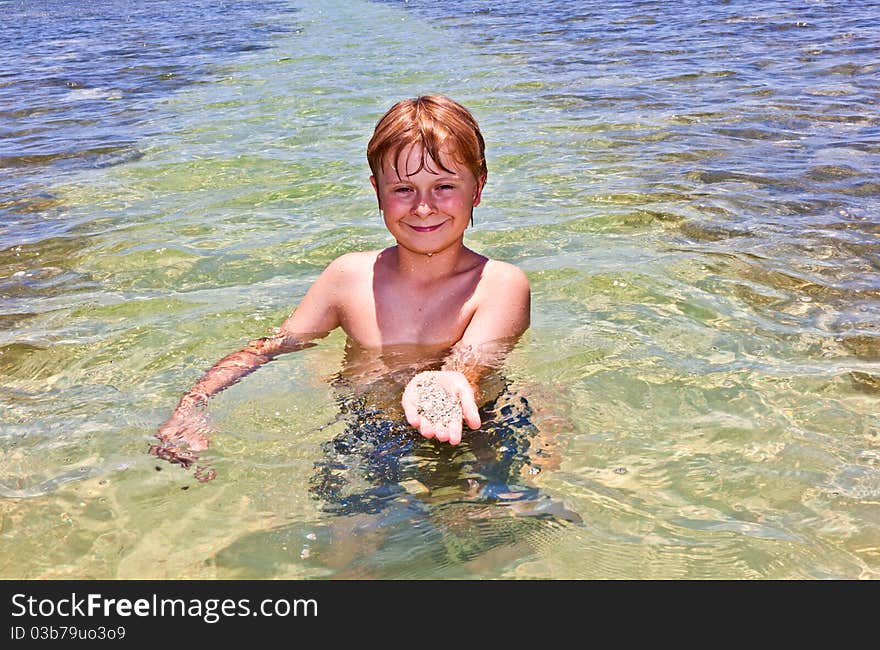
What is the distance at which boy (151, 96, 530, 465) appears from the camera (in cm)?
306

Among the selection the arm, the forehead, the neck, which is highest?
the forehead

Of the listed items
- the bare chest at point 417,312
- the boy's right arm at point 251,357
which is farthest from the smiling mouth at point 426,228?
the boy's right arm at point 251,357

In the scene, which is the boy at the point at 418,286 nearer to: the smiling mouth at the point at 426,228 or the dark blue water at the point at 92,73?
the smiling mouth at the point at 426,228

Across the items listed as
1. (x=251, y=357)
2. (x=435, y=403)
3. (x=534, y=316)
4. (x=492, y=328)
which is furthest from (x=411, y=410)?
(x=534, y=316)

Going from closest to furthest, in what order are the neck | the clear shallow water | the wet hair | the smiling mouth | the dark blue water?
1. the clear shallow water
2. the wet hair
3. the smiling mouth
4. the neck
5. the dark blue water

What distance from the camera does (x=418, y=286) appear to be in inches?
133

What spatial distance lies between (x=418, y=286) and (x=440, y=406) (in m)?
0.82

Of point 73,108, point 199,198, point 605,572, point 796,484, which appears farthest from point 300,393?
point 73,108

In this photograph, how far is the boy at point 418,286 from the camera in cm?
306

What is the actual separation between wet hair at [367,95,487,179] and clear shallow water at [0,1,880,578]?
867 mm

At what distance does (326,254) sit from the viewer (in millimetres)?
5059

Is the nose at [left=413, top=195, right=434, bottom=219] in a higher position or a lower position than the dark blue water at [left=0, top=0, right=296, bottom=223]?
higher

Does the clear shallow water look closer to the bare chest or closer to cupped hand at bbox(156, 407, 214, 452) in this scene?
cupped hand at bbox(156, 407, 214, 452)

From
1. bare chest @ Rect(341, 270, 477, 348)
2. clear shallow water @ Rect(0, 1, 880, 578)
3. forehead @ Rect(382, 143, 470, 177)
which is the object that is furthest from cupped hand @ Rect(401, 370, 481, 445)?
forehead @ Rect(382, 143, 470, 177)
